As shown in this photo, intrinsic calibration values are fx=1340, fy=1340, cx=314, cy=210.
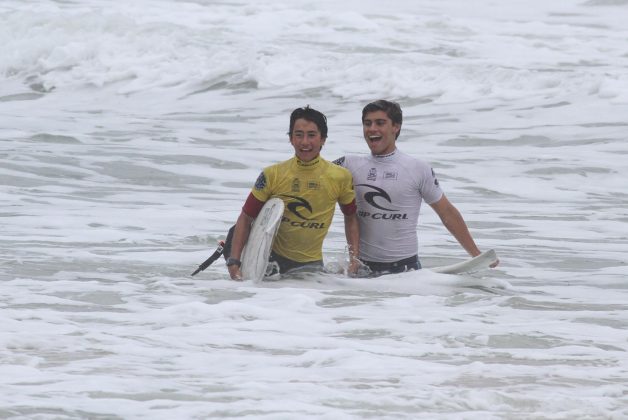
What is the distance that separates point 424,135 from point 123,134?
3.95m

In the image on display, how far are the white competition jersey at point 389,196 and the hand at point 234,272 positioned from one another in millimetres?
786

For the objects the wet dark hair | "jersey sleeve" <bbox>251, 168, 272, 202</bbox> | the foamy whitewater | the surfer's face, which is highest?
the wet dark hair

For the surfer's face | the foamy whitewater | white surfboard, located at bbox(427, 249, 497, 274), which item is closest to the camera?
the foamy whitewater

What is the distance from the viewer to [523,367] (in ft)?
19.8

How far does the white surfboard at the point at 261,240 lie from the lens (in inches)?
305

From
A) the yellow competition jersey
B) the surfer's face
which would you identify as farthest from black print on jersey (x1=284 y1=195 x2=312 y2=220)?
the surfer's face

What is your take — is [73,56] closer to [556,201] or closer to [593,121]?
[593,121]

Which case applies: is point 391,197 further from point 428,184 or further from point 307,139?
point 307,139

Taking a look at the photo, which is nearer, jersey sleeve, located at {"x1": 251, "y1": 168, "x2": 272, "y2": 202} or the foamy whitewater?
the foamy whitewater

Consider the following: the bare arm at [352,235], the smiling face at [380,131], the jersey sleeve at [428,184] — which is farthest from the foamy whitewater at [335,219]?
the smiling face at [380,131]

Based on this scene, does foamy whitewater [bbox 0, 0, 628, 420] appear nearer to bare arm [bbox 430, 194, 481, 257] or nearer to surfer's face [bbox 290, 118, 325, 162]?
bare arm [bbox 430, 194, 481, 257]

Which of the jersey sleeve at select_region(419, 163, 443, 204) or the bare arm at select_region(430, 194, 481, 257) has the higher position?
the jersey sleeve at select_region(419, 163, 443, 204)

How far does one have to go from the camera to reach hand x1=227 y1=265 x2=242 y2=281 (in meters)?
7.96

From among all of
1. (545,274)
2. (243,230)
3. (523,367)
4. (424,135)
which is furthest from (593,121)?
(523,367)
